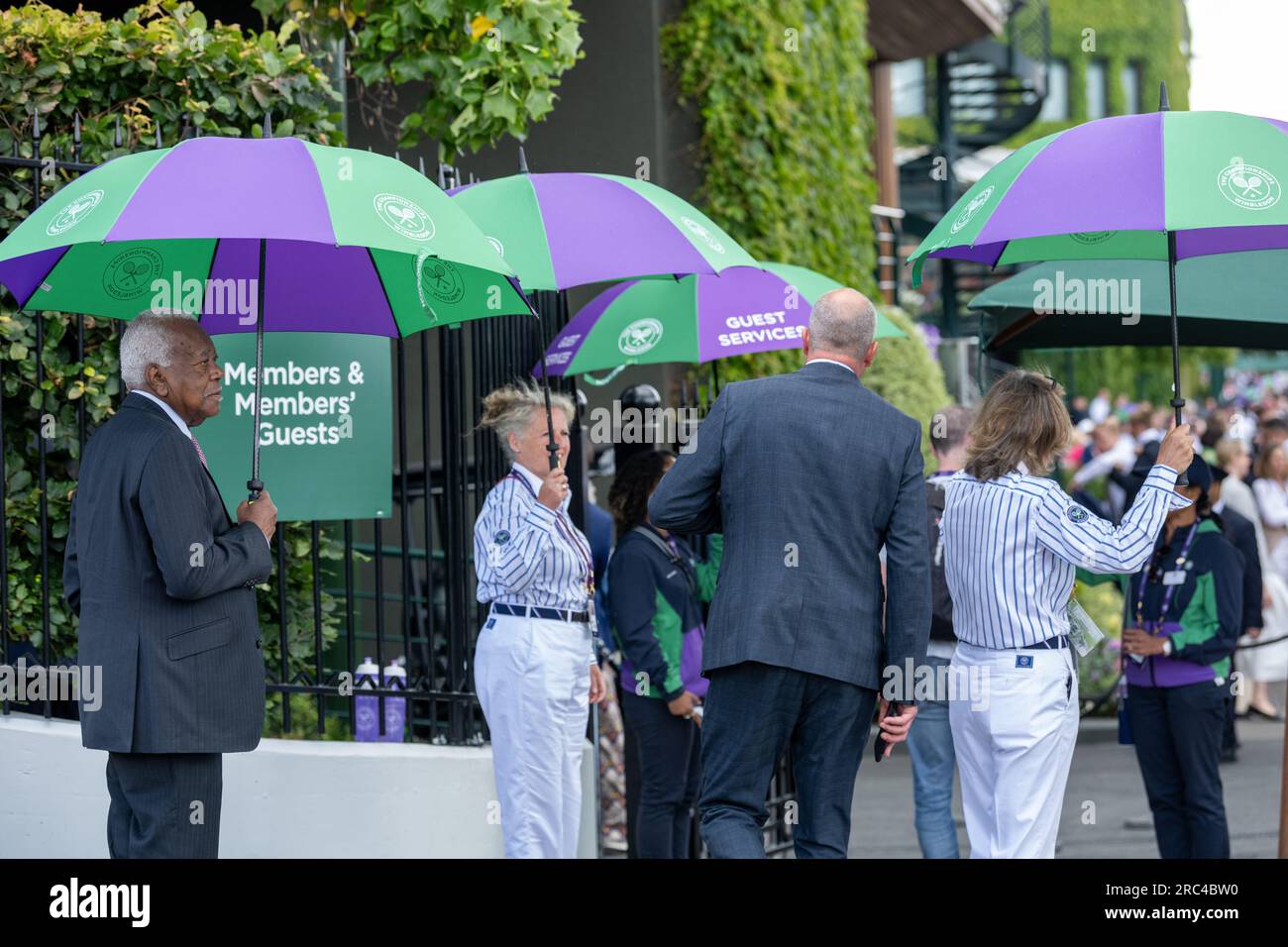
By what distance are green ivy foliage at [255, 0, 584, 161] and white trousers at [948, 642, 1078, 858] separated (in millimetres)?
3870

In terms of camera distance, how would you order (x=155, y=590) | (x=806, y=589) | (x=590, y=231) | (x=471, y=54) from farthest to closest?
(x=471, y=54)
(x=590, y=231)
(x=806, y=589)
(x=155, y=590)

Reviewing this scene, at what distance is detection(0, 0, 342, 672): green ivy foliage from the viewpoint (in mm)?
6414

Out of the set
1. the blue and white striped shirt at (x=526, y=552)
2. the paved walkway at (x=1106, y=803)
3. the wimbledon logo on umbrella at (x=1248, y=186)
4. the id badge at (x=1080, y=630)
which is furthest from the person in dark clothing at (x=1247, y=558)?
the blue and white striped shirt at (x=526, y=552)

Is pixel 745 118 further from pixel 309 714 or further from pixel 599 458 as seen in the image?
pixel 309 714

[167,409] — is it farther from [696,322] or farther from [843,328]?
[696,322]

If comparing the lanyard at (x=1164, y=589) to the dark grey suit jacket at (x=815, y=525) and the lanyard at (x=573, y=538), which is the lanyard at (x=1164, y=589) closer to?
the dark grey suit jacket at (x=815, y=525)

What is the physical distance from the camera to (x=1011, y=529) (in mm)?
5480

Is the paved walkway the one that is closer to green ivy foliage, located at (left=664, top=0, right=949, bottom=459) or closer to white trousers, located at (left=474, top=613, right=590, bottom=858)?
white trousers, located at (left=474, top=613, right=590, bottom=858)

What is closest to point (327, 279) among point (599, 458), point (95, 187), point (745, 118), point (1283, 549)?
point (95, 187)

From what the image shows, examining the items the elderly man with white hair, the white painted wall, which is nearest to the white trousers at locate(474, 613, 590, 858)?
the white painted wall

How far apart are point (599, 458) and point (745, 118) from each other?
10.5 feet

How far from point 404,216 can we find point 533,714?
2.13 metres

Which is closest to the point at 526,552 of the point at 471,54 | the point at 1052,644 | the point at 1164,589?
the point at 1052,644

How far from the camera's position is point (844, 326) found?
17.3 ft
